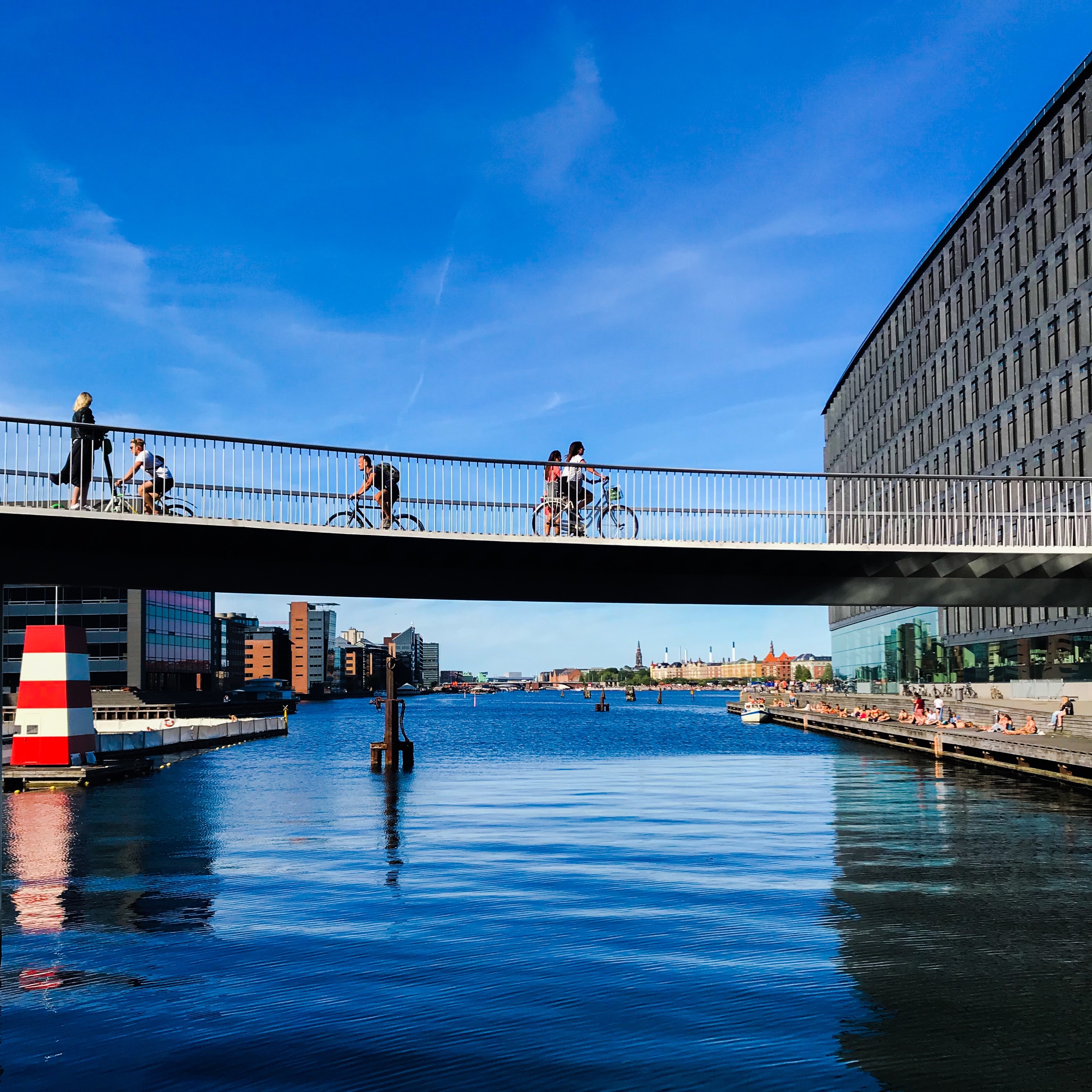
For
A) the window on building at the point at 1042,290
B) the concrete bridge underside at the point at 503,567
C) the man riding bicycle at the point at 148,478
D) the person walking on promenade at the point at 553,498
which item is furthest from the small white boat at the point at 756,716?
the man riding bicycle at the point at 148,478

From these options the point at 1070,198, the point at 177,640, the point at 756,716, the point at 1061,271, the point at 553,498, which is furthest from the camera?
the point at 756,716

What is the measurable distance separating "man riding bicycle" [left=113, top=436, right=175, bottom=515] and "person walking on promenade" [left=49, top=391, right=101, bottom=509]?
0.59 m

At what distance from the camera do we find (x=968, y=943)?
1691 cm

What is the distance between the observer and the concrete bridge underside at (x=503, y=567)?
73.8 feet

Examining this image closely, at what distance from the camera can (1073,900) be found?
66.2 ft

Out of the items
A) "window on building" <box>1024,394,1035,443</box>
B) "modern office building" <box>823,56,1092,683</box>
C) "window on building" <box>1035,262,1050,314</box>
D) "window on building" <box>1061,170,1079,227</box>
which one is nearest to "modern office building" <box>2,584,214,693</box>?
"modern office building" <box>823,56,1092,683</box>

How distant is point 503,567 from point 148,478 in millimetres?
7886

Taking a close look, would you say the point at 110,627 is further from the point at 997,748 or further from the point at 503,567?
the point at 503,567

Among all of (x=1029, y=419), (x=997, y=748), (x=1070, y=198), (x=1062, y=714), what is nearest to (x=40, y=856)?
(x=997, y=748)

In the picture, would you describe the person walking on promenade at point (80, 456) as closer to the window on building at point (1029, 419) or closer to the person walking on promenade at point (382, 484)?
the person walking on promenade at point (382, 484)

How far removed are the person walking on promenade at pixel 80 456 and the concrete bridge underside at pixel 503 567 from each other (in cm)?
64

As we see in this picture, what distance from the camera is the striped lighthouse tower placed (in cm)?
3550

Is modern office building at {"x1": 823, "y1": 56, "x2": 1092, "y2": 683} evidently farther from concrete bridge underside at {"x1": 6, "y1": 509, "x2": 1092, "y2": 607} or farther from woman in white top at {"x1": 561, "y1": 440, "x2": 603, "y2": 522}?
woman in white top at {"x1": 561, "y1": 440, "x2": 603, "y2": 522}

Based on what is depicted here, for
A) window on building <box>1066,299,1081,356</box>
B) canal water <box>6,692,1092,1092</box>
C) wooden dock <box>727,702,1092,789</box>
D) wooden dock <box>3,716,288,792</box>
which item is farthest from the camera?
window on building <box>1066,299,1081,356</box>
